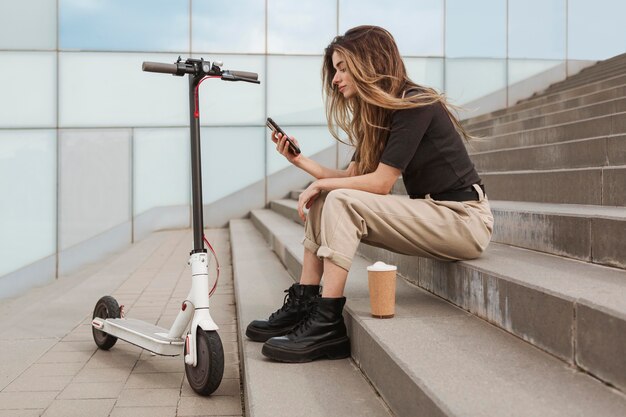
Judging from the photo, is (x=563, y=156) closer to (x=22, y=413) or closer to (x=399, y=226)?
(x=399, y=226)

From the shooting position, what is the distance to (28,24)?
9422 mm

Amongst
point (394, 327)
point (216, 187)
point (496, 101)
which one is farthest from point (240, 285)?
point (496, 101)

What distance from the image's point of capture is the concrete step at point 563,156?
3606mm

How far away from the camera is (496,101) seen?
10.5 meters

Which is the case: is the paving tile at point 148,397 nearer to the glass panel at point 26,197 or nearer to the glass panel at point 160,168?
the glass panel at point 160,168

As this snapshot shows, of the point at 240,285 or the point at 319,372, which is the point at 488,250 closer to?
the point at 319,372

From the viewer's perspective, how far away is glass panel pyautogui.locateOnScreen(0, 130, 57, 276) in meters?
9.31

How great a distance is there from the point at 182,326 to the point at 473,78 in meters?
8.83

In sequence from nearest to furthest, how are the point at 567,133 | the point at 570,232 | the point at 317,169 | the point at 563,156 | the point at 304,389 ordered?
the point at 304,389, the point at 570,232, the point at 317,169, the point at 563,156, the point at 567,133

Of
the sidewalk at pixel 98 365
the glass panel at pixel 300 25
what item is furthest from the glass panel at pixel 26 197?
the sidewalk at pixel 98 365

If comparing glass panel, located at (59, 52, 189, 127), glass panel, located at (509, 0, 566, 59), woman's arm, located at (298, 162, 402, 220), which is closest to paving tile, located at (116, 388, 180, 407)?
woman's arm, located at (298, 162, 402, 220)

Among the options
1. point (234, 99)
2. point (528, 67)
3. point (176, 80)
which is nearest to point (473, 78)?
point (528, 67)

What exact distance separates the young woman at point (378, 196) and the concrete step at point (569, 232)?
1.02ft

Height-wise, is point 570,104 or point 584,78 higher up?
→ point 584,78
